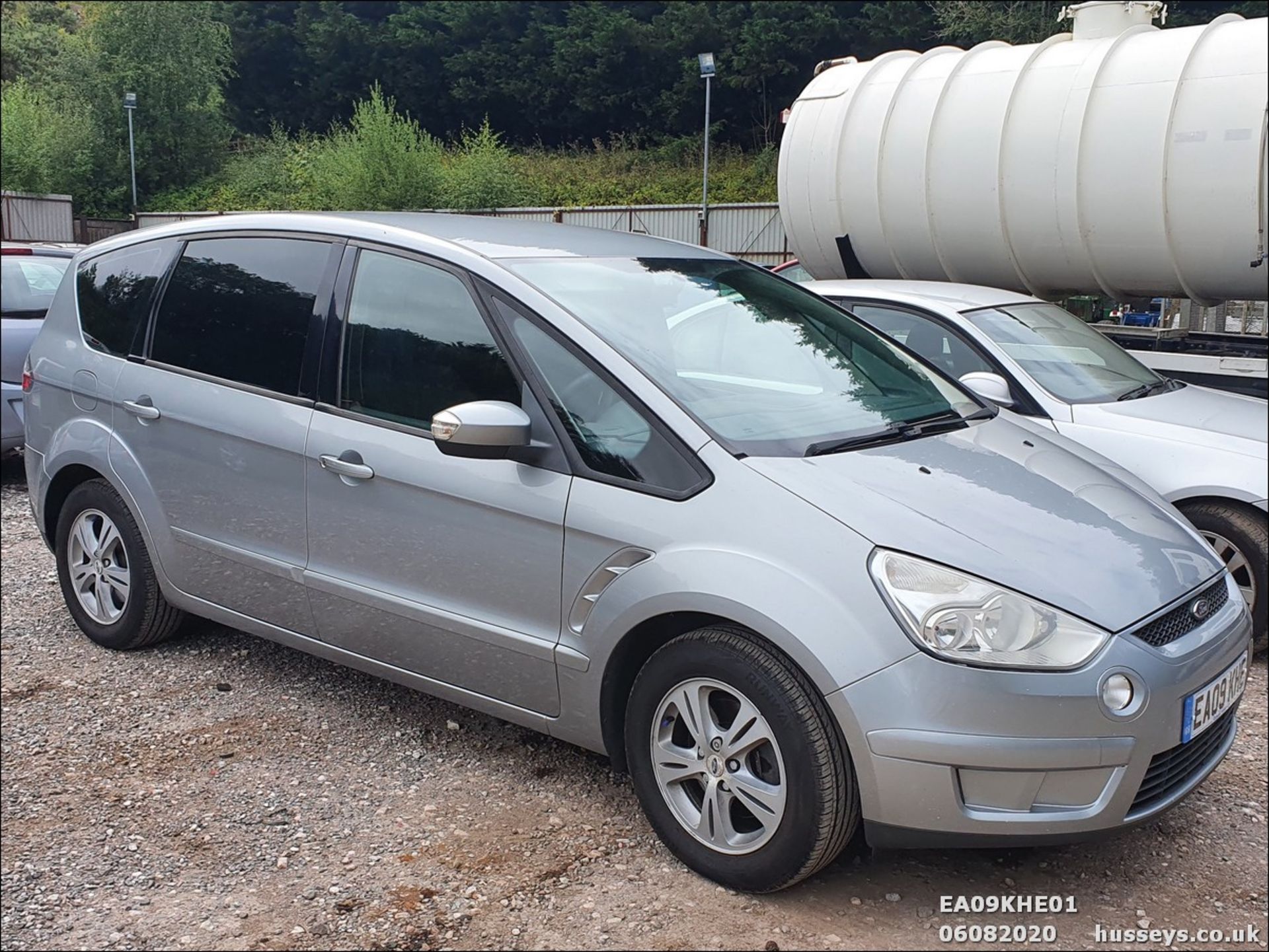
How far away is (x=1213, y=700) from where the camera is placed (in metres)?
2.72

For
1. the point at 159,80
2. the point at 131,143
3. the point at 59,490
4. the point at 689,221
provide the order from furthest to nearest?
the point at 689,221 → the point at 131,143 → the point at 159,80 → the point at 59,490

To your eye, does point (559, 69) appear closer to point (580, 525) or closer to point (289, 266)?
point (289, 266)

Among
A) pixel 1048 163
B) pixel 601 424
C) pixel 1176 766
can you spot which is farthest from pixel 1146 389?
pixel 601 424

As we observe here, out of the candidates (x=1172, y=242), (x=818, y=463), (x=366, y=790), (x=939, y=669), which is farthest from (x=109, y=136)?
(x=1172, y=242)

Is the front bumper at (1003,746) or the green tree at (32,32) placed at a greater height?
the green tree at (32,32)

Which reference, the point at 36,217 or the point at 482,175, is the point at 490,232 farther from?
the point at 36,217

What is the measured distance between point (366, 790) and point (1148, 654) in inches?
84.9

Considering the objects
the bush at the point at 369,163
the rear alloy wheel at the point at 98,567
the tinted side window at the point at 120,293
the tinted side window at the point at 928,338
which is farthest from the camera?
the bush at the point at 369,163

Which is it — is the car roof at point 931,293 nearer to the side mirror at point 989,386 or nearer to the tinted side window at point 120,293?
the side mirror at point 989,386

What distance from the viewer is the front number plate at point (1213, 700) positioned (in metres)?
2.62

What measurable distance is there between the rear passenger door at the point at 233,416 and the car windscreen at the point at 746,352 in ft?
2.81

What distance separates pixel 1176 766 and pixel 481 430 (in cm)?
187

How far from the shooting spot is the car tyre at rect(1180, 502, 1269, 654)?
15.0 feet

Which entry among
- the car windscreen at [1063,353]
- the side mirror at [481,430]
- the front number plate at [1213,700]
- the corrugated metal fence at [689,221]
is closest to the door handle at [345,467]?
the side mirror at [481,430]
